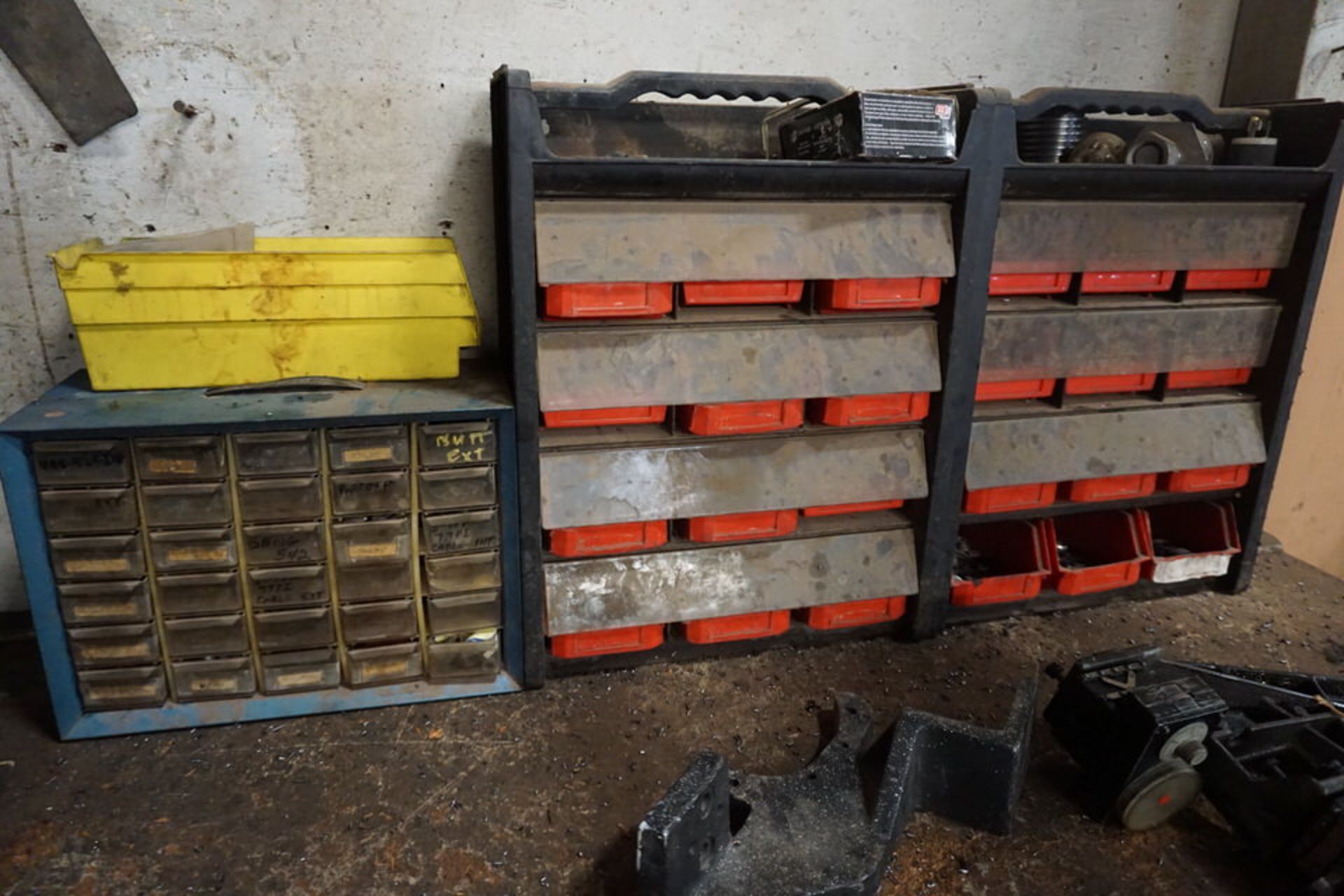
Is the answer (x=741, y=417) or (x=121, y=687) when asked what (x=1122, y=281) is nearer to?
(x=741, y=417)

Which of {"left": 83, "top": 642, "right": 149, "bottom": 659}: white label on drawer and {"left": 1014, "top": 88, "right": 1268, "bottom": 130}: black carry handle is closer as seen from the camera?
{"left": 83, "top": 642, "right": 149, "bottom": 659}: white label on drawer

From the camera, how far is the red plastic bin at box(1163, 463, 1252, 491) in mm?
2322

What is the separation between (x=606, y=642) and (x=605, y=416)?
56 cm

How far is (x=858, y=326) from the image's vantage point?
1922 mm

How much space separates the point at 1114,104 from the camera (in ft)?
6.43

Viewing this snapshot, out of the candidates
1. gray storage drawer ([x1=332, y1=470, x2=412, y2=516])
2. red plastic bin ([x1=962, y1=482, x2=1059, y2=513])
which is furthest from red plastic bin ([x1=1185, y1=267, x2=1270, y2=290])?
gray storage drawer ([x1=332, y1=470, x2=412, y2=516])

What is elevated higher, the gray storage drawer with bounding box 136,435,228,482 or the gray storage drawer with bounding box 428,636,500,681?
the gray storage drawer with bounding box 136,435,228,482

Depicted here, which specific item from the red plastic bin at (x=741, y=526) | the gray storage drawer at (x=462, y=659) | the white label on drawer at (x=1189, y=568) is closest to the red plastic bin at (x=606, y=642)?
the gray storage drawer at (x=462, y=659)

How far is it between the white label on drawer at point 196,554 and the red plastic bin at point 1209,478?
93.1 inches

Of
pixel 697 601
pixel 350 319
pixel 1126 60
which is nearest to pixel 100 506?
pixel 350 319

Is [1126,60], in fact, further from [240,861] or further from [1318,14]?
[240,861]

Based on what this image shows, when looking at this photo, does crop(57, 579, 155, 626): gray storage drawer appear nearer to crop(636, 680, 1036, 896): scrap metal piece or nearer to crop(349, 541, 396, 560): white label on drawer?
crop(349, 541, 396, 560): white label on drawer

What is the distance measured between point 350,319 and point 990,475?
155 centimetres

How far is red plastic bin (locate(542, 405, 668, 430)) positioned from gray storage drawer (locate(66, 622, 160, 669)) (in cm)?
93
